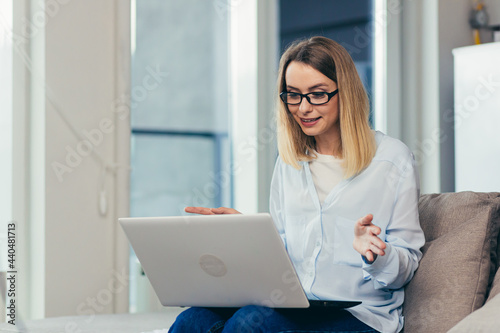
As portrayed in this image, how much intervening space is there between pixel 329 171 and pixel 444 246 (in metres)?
0.36

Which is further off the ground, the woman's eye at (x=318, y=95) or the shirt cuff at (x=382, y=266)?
the woman's eye at (x=318, y=95)

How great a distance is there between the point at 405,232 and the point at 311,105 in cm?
41

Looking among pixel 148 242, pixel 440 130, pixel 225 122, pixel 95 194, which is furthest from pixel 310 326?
pixel 225 122

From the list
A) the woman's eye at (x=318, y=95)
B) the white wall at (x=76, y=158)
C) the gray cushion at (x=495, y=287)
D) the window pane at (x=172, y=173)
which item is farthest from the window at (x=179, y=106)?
the gray cushion at (x=495, y=287)

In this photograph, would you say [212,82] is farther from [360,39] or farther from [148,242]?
[148,242]

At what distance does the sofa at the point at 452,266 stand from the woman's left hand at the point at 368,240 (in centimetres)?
24

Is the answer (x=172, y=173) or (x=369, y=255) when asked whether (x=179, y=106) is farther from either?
(x=369, y=255)

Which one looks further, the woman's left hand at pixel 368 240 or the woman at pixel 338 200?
the woman at pixel 338 200

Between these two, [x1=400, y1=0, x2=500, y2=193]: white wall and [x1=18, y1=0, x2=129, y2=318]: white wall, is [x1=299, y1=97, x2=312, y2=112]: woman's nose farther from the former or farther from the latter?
[x1=400, y1=0, x2=500, y2=193]: white wall

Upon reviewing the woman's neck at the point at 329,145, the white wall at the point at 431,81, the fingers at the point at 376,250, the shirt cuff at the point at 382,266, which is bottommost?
the shirt cuff at the point at 382,266

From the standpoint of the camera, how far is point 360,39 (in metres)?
4.25

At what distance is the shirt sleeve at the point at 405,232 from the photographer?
152cm

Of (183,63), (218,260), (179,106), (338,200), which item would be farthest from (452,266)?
(183,63)

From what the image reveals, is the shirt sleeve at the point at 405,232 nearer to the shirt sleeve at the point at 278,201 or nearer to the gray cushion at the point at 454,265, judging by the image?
the gray cushion at the point at 454,265
